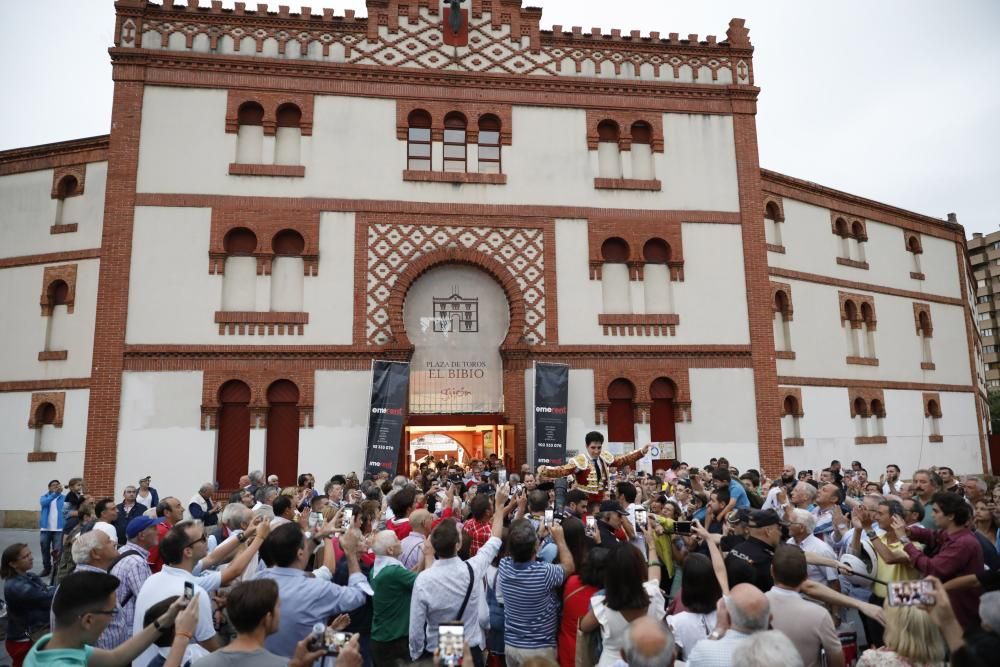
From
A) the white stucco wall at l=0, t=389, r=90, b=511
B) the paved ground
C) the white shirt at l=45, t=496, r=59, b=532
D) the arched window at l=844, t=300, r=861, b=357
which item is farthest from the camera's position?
the arched window at l=844, t=300, r=861, b=357

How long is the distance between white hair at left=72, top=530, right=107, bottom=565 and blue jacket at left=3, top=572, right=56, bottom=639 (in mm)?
1056

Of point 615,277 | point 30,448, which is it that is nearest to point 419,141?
point 615,277

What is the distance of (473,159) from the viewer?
20469 millimetres

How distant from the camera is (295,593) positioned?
4672 mm

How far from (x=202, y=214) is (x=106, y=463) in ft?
23.0

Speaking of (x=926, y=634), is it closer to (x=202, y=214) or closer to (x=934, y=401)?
(x=202, y=214)

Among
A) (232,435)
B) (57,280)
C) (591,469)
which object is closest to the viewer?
(591,469)

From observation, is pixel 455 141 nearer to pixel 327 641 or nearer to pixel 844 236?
pixel 844 236

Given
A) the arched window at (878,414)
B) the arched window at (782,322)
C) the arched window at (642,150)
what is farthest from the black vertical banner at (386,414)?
the arched window at (878,414)

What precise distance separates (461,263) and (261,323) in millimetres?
5839

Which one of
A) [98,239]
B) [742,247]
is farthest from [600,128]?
[98,239]

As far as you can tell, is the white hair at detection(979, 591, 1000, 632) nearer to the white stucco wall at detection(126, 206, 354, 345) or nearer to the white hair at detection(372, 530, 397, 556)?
the white hair at detection(372, 530, 397, 556)

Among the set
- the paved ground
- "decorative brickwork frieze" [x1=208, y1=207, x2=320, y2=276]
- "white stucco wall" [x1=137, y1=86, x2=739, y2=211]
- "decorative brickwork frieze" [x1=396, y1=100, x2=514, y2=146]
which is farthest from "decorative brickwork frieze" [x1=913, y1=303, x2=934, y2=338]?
the paved ground

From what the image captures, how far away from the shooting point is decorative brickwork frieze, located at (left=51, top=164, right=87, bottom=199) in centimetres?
2095
